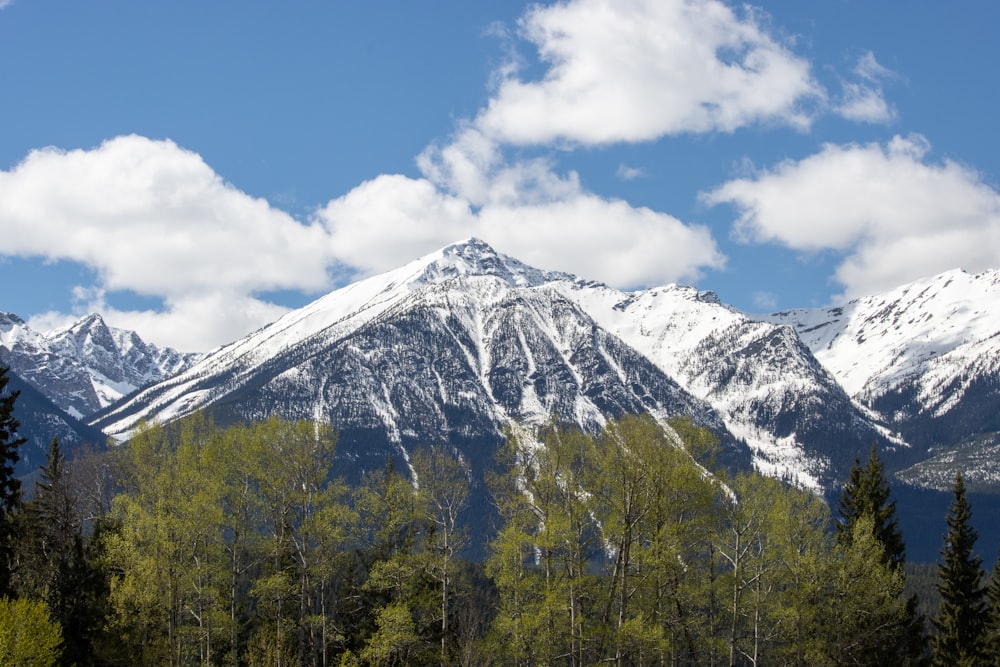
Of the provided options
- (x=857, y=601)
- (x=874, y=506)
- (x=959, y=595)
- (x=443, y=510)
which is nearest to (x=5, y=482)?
(x=443, y=510)

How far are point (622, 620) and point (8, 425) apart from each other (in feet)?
126

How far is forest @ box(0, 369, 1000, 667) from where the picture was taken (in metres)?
47.5

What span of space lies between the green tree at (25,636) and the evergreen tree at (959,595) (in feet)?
196

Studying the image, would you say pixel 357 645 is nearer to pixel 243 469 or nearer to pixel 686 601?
pixel 243 469

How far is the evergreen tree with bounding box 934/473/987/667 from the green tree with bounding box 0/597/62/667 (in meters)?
59.6

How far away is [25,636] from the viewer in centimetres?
4166

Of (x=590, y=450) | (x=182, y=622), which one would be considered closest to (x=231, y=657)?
(x=182, y=622)

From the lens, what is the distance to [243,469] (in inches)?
2045

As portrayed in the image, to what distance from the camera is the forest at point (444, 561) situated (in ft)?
156

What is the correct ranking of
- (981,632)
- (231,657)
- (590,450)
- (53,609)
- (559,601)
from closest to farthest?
(559,601)
(590,450)
(231,657)
(53,609)
(981,632)

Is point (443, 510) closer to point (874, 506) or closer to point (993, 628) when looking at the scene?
point (874, 506)

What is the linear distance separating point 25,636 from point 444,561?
72.8 ft

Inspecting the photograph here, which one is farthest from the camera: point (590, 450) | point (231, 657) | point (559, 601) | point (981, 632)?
point (981, 632)

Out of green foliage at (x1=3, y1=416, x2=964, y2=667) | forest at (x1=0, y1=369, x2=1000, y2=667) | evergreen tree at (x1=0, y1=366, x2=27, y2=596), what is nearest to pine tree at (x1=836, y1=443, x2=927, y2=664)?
forest at (x1=0, y1=369, x2=1000, y2=667)
